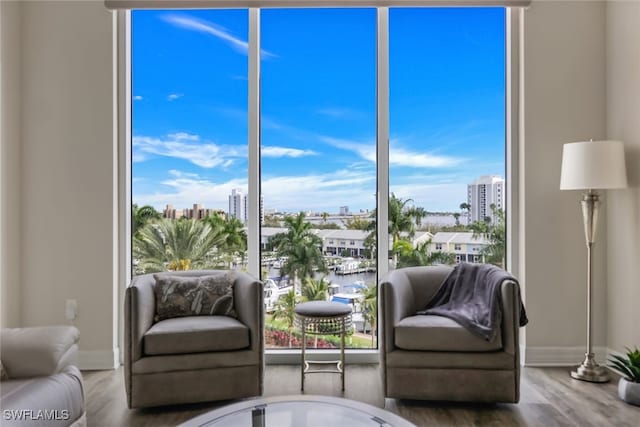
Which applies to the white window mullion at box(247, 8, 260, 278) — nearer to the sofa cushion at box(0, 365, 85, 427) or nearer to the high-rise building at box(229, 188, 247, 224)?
the high-rise building at box(229, 188, 247, 224)

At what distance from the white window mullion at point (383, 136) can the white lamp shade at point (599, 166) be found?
1.35 m

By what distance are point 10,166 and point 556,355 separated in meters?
4.45

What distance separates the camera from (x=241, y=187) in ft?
12.1

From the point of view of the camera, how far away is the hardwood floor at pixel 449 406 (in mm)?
2520

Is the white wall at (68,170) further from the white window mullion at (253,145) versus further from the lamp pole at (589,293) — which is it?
the lamp pole at (589,293)

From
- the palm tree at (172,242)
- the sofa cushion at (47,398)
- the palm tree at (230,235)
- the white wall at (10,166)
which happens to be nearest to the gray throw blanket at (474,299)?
the palm tree at (230,235)

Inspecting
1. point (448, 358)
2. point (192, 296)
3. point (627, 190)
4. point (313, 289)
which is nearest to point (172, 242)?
point (192, 296)

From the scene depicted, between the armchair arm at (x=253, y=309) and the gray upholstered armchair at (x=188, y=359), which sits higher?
the armchair arm at (x=253, y=309)

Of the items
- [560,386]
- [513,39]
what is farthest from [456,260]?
[513,39]

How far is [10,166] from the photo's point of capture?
11.1ft

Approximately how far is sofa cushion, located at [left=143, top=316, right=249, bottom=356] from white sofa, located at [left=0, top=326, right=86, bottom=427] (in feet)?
1.66

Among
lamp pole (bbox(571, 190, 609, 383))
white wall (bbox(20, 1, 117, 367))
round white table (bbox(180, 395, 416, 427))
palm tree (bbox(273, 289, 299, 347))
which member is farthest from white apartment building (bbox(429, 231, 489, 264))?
white wall (bbox(20, 1, 117, 367))

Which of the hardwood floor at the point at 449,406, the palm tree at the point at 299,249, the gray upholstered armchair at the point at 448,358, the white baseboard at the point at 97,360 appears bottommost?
the hardwood floor at the point at 449,406

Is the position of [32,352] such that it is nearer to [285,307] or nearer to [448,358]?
[285,307]
